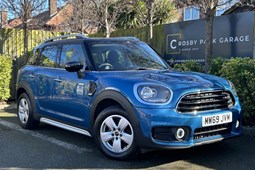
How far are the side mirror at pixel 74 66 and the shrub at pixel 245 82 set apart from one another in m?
2.80

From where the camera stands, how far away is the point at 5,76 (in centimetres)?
1005

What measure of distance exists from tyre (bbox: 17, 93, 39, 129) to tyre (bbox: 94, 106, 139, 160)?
7.31 ft

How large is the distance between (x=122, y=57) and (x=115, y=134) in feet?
4.26

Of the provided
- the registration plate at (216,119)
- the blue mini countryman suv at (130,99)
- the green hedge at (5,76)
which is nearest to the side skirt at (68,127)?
the blue mini countryman suv at (130,99)

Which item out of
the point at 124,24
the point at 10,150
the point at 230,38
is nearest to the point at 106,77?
the point at 10,150

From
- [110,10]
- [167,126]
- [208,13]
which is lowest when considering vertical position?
[167,126]

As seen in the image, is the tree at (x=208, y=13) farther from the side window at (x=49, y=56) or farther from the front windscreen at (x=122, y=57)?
the side window at (x=49, y=56)

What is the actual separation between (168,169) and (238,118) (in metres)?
1.26

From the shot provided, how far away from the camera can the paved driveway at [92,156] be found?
461 cm

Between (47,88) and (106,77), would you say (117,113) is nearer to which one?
(106,77)

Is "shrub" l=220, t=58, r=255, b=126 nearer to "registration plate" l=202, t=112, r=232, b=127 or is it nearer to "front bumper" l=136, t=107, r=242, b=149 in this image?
"registration plate" l=202, t=112, r=232, b=127

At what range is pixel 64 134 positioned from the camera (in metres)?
6.49

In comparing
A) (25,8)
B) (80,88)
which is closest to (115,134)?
(80,88)

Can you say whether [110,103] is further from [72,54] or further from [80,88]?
[72,54]
